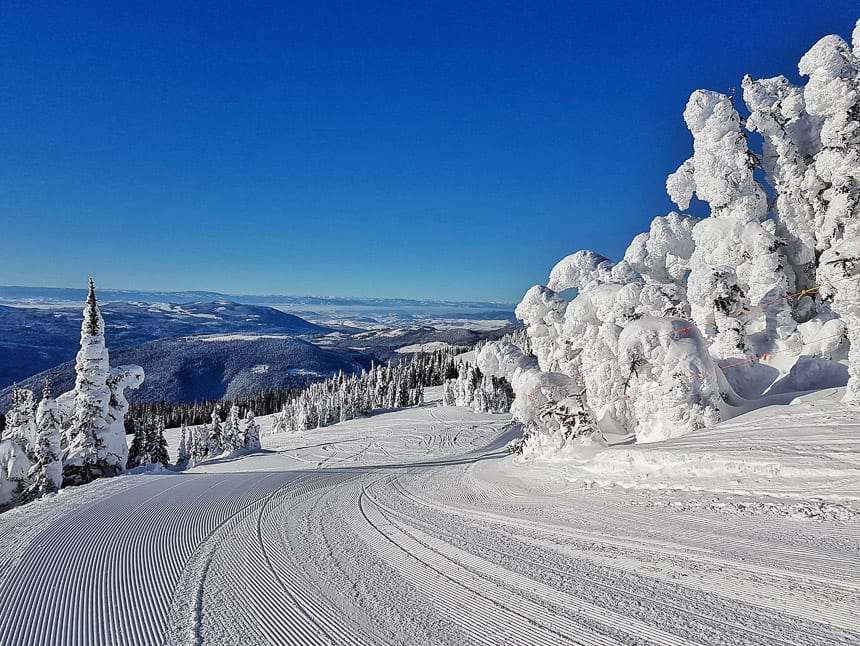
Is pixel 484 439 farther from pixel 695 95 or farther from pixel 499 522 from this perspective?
pixel 499 522

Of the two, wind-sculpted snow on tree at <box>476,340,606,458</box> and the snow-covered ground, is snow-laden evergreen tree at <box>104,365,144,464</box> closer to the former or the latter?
the snow-covered ground

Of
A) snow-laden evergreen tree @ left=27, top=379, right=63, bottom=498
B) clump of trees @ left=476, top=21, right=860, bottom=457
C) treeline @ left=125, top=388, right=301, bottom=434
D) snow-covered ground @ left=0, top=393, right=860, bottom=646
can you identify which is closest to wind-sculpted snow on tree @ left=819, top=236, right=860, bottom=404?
snow-covered ground @ left=0, top=393, right=860, bottom=646

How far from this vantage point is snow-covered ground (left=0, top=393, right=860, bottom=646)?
13.3ft

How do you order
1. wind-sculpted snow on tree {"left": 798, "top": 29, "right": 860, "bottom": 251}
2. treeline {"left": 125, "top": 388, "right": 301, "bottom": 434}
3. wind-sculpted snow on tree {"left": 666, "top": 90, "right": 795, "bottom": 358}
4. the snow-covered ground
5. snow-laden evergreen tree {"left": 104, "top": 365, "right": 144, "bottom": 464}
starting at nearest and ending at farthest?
the snow-covered ground < wind-sculpted snow on tree {"left": 798, "top": 29, "right": 860, "bottom": 251} < wind-sculpted snow on tree {"left": 666, "top": 90, "right": 795, "bottom": 358} < snow-laden evergreen tree {"left": 104, "top": 365, "right": 144, "bottom": 464} < treeline {"left": 125, "top": 388, "right": 301, "bottom": 434}

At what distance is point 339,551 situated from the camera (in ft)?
22.0

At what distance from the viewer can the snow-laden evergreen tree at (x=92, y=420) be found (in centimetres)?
2019

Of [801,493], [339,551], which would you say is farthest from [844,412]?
[339,551]

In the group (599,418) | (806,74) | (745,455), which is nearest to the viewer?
(745,455)

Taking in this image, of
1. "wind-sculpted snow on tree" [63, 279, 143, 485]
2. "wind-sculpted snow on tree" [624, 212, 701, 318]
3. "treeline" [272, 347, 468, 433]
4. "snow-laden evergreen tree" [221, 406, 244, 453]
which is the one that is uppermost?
"wind-sculpted snow on tree" [624, 212, 701, 318]

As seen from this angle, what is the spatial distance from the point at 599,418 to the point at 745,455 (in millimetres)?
8439

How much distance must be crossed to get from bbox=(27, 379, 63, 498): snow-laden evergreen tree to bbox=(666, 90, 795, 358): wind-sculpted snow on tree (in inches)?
979

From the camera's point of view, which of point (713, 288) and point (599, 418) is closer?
point (713, 288)

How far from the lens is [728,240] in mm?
16922

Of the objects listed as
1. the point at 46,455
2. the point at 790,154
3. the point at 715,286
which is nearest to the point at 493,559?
the point at 715,286
